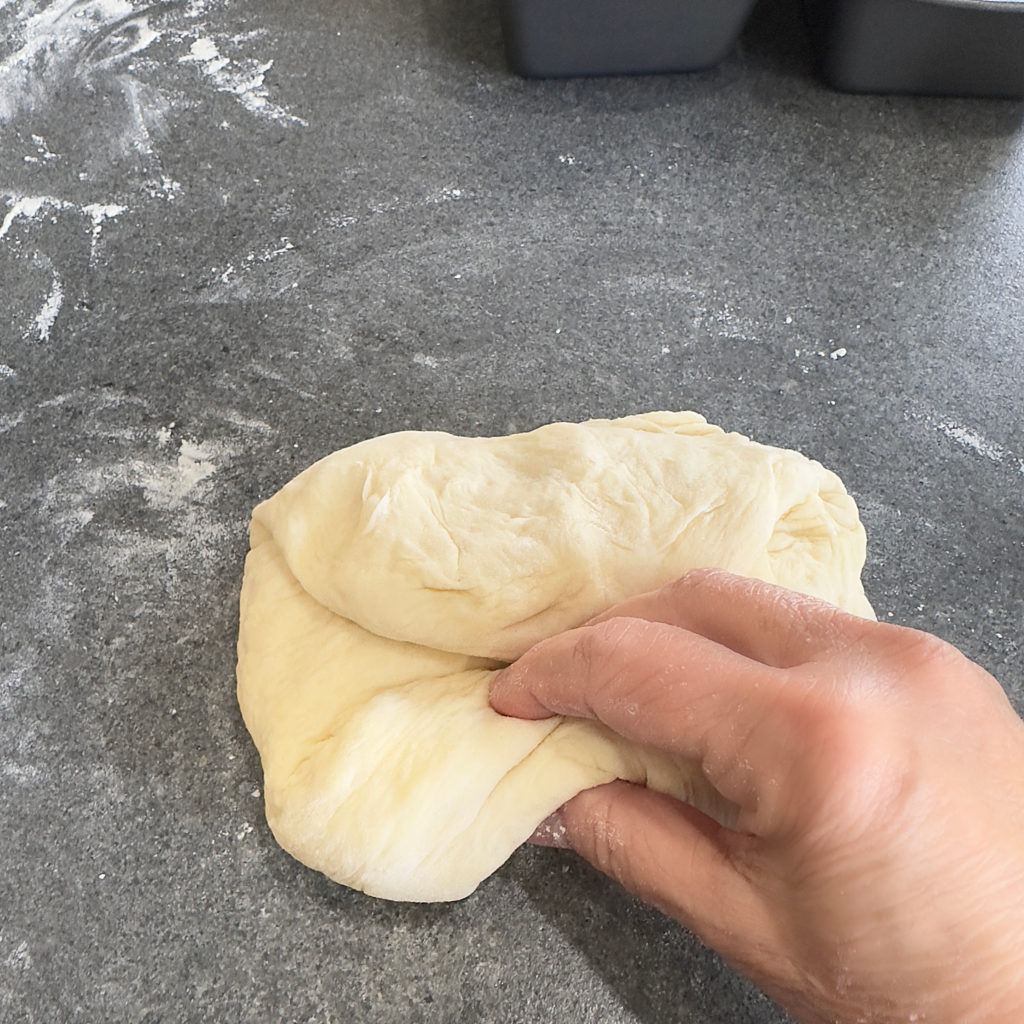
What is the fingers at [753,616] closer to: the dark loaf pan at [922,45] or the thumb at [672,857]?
the thumb at [672,857]

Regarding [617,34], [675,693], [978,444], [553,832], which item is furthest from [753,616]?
[617,34]

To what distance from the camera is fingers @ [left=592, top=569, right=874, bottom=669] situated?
0.76 meters

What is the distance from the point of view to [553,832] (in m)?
1.02

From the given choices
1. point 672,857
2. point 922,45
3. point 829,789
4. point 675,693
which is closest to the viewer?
point 829,789

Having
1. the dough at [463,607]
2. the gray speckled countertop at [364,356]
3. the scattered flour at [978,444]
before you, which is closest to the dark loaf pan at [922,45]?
the gray speckled countertop at [364,356]

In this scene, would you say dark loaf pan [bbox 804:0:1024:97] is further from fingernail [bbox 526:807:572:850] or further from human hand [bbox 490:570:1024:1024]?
fingernail [bbox 526:807:572:850]

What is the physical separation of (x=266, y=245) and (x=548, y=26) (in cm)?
66

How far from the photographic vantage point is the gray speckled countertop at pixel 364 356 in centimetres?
107

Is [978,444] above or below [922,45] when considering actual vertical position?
below

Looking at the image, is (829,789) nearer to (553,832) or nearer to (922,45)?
(553,832)

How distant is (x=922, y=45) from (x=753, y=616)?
4.33ft

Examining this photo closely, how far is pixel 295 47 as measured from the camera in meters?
1.69

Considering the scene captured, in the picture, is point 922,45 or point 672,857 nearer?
point 672,857

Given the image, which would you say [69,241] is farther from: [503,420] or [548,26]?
[548,26]
